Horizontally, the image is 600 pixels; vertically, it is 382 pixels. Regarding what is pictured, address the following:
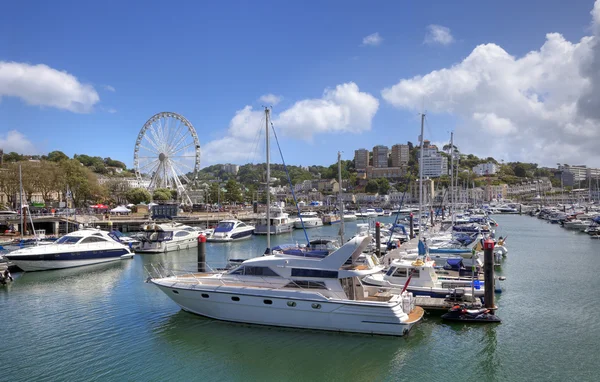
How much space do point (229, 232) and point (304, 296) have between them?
34.9 meters

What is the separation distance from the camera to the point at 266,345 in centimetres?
1670

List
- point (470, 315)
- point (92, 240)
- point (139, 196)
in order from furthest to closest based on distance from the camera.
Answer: point (139, 196) < point (92, 240) < point (470, 315)

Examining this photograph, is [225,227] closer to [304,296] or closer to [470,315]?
[304,296]

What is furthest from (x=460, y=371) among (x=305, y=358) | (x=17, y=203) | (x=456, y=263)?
(x=17, y=203)

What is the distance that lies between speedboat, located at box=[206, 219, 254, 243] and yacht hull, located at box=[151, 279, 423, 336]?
31023mm

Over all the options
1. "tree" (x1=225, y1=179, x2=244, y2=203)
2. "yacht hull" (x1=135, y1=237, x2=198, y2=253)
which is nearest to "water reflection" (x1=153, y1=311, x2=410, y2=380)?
"yacht hull" (x1=135, y1=237, x2=198, y2=253)

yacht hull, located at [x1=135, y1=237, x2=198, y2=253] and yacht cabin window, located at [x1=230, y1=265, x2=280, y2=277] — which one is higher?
yacht cabin window, located at [x1=230, y1=265, x2=280, y2=277]

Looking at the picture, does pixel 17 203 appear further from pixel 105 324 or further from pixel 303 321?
pixel 303 321

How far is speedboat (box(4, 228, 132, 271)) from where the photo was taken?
30.5 meters

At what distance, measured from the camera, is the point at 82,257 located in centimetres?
3300

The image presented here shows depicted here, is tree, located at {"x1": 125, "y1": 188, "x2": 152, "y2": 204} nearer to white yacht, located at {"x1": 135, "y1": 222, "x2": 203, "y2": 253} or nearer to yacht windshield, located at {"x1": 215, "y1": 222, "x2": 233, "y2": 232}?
yacht windshield, located at {"x1": 215, "y1": 222, "x2": 233, "y2": 232}

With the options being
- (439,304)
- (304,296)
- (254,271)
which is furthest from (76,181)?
(439,304)

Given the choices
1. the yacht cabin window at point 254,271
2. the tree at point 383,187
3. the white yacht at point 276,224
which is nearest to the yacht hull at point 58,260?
the yacht cabin window at point 254,271

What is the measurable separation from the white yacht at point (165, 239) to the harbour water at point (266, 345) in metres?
16.7
